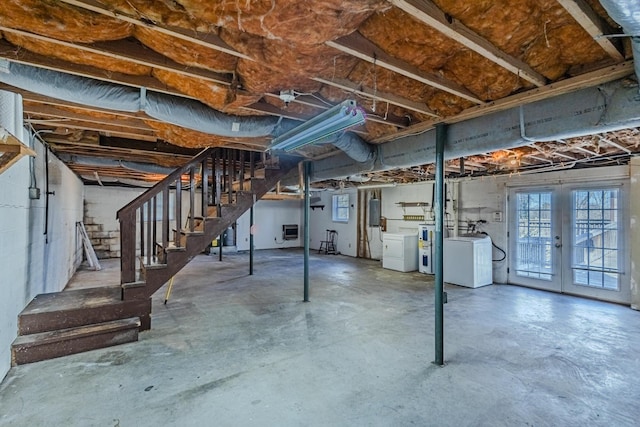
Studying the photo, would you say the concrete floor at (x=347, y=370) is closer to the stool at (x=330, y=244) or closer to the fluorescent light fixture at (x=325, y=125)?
Result: the fluorescent light fixture at (x=325, y=125)

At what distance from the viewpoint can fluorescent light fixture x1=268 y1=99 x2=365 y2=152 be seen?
2.08 metres

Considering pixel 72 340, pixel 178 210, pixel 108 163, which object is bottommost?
pixel 72 340

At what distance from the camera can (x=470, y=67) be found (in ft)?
6.93

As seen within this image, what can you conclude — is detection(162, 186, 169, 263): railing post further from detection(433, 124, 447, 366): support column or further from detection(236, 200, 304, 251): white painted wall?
detection(236, 200, 304, 251): white painted wall

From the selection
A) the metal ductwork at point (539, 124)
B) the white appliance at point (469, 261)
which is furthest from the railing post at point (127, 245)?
the white appliance at point (469, 261)

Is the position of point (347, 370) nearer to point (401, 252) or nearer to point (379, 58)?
point (379, 58)

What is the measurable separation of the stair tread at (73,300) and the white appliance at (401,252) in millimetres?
5562

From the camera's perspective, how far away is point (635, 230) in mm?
4434

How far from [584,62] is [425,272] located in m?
5.56

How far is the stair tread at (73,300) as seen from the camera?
2.95 metres

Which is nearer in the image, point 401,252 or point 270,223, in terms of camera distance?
point 401,252

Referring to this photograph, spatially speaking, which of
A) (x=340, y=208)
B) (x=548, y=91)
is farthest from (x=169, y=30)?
(x=340, y=208)

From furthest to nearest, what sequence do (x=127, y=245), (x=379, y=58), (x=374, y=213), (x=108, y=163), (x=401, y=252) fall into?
(x=374, y=213), (x=401, y=252), (x=108, y=163), (x=127, y=245), (x=379, y=58)

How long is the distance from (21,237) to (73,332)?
100cm
